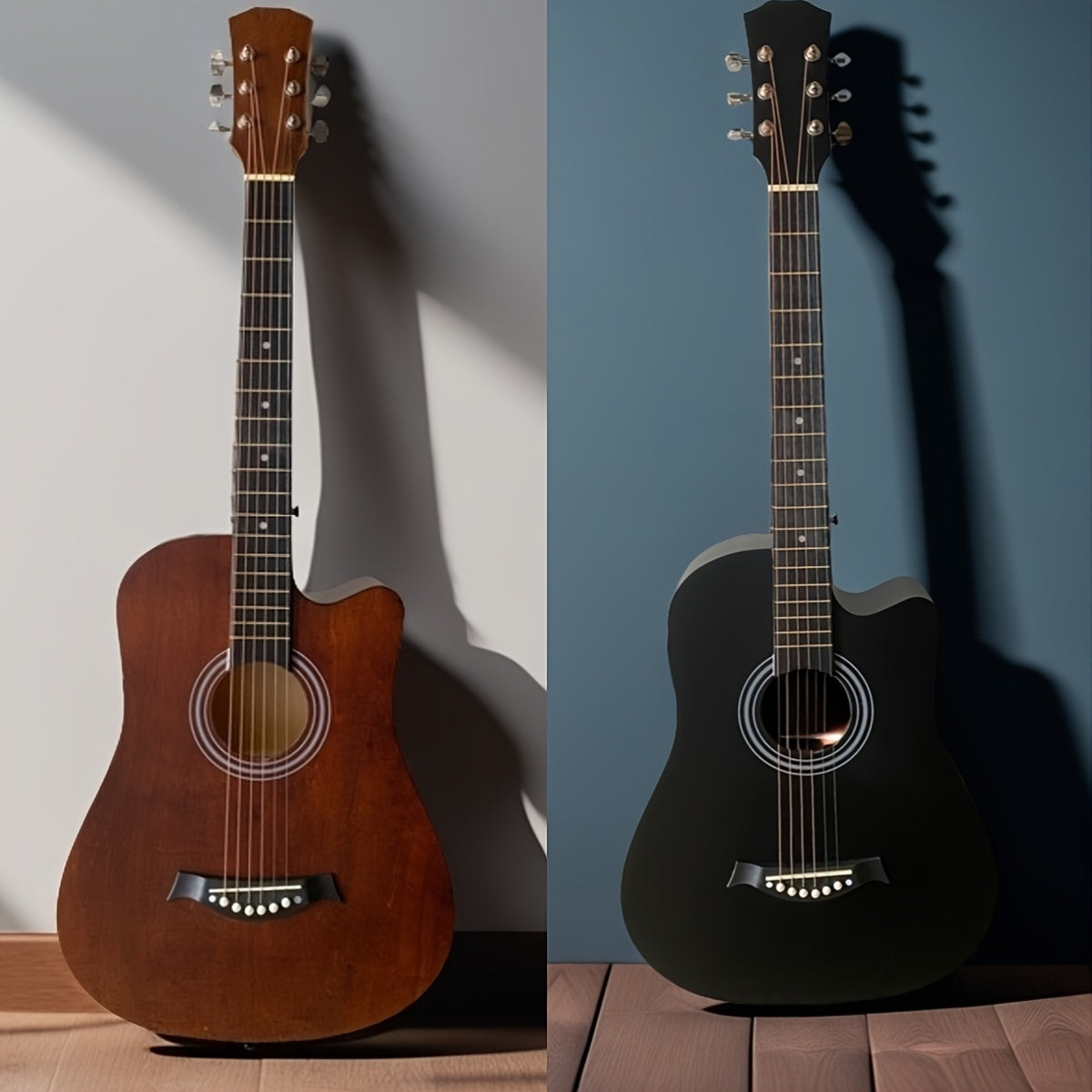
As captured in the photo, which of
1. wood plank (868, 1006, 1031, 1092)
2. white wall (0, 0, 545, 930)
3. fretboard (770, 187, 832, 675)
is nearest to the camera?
wood plank (868, 1006, 1031, 1092)

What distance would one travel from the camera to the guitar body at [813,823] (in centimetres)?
146

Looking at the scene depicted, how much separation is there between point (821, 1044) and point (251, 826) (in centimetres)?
71

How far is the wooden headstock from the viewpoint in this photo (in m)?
1.48

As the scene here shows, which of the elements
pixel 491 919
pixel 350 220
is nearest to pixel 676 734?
pixel 491 919

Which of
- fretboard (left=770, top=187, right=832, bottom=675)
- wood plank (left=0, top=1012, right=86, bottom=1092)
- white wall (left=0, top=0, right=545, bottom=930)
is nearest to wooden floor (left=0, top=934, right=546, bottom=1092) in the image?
wood plank (left=0, top=1012, right=86, bottom=1092)

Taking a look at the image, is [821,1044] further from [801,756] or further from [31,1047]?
[31,1047]

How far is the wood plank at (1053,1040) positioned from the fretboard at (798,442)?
49cm

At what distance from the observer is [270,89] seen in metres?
1.49

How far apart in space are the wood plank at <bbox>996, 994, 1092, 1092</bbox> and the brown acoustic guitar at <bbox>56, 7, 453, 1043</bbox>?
2.23 ft

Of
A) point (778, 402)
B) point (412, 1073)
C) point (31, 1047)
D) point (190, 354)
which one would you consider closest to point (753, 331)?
point (778, 402)

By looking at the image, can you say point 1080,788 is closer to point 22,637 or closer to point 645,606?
point 645,606

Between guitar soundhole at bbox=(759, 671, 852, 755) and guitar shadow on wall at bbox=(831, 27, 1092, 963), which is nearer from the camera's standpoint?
guitar soundhole at bbox=(759, 671, 852, 755)

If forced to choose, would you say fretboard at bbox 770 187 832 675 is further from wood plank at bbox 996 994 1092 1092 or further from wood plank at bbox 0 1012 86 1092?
wood plank at bbox 0 1012 86 1092

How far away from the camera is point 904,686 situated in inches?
57.3
